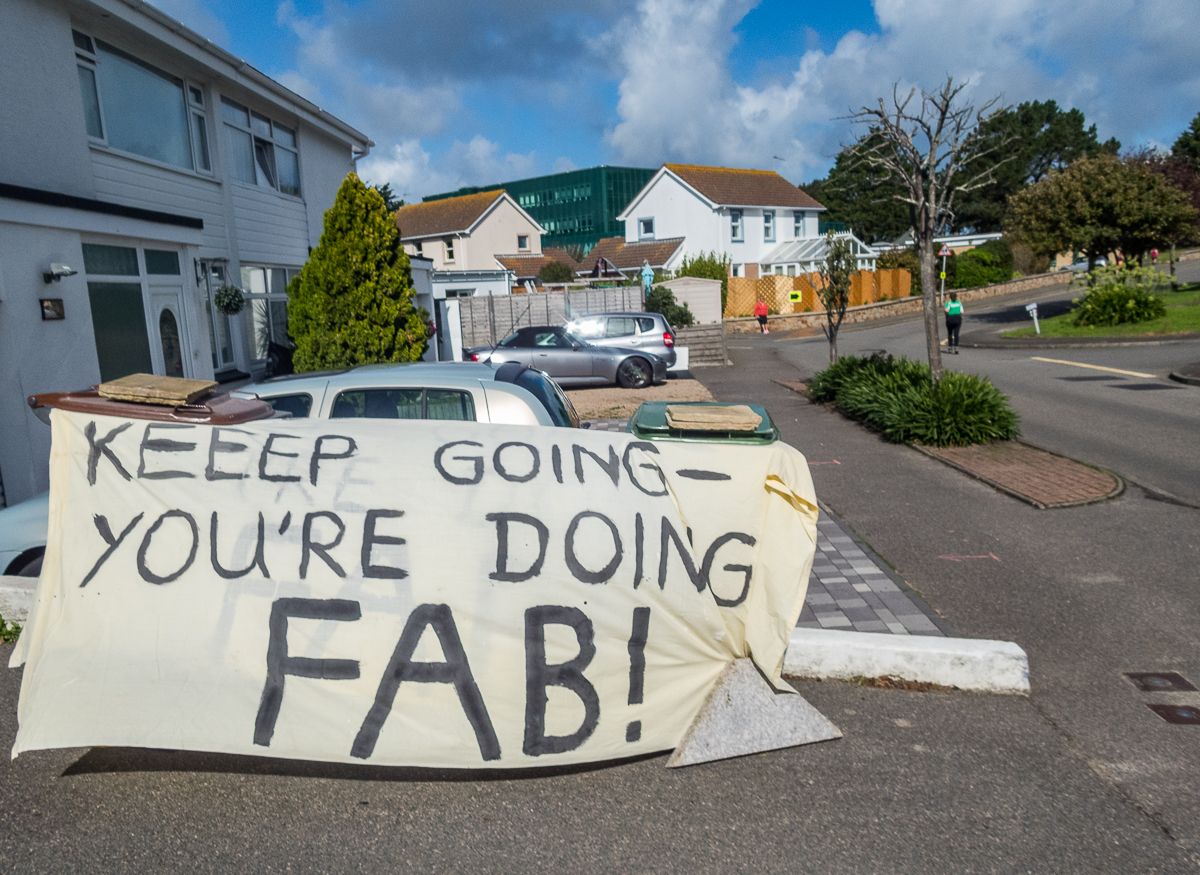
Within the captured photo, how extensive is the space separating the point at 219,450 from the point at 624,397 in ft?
46.6

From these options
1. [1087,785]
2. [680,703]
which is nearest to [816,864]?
[680,703]

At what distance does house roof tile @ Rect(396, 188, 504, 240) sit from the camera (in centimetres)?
5572

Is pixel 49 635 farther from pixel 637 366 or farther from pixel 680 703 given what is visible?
pixel 637 366

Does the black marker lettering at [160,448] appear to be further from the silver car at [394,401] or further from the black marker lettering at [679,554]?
the black marker lettering at [679,554]

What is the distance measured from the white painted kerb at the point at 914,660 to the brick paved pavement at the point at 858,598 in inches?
27.9

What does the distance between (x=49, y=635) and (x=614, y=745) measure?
237 cm

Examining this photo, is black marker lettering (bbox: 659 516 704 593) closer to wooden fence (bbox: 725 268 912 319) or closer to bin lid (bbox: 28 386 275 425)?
bin lid (bbox: 28 386 275 425)

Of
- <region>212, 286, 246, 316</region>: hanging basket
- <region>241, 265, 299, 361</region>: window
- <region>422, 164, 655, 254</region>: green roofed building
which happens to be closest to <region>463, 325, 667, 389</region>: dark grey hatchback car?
<region>241, 265, 299, 361</region>: window

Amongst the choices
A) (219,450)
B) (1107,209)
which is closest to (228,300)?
(219,450)

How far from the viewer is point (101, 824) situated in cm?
335

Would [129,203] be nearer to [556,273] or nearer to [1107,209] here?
[1107,209]

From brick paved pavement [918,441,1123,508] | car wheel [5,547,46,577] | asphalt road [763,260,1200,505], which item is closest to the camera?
Answer: car wheel [5,547,46,577]

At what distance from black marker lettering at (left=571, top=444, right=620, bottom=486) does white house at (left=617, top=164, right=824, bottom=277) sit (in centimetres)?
4916

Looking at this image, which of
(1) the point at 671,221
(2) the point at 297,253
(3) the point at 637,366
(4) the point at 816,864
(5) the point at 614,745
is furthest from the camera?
(1) the point at 671,221
